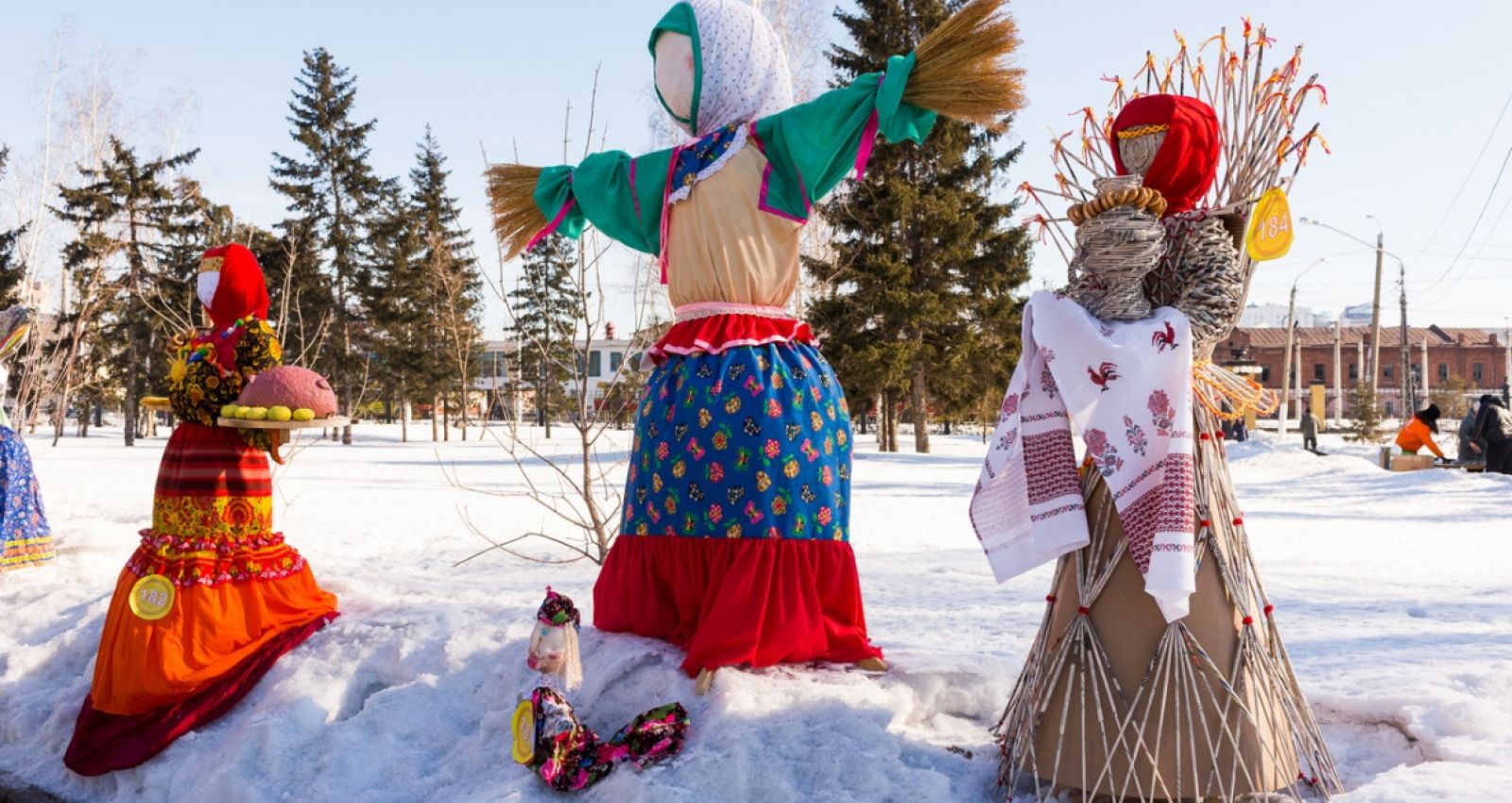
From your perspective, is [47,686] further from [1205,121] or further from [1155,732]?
[1205,121]

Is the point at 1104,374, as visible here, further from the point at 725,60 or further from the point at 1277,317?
the point at 1277,317

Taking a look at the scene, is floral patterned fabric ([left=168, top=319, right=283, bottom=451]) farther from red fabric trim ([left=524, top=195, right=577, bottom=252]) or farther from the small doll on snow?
the small doll on snow

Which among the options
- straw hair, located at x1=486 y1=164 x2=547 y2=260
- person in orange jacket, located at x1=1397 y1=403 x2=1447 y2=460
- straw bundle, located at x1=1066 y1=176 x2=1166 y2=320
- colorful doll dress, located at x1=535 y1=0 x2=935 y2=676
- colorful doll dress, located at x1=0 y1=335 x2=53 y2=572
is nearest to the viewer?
straw bundle, located at x1=1066 y1=176 x2=1166 y2=320

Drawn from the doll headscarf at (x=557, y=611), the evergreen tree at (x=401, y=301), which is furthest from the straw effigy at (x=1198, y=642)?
the evergreen tree at (x=401, y=301)

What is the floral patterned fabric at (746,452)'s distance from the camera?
296cm

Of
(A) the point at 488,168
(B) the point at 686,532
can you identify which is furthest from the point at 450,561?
(B) the point at 686,532

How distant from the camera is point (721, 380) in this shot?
A: 3.04 meters

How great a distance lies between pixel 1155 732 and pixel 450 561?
19.3 ft

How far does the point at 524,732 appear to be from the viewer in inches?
101

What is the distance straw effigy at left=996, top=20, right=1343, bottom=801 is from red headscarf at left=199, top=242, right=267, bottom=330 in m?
3.11

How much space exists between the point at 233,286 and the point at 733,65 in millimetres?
2133

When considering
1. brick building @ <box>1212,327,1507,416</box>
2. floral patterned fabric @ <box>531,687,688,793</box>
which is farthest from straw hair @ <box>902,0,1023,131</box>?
brick building @ <box>1212,327,1507,416</box>

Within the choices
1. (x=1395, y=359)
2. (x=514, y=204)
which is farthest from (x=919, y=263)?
(x=1395, y=359)

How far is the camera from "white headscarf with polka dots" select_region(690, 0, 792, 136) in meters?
3.22
